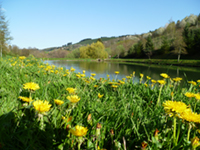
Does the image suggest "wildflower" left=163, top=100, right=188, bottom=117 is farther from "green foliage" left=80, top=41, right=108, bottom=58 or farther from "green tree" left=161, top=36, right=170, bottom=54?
"green foliage" left=80, top=41, right=108, bottom=58

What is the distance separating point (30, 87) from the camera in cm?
87

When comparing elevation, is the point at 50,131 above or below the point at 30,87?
below

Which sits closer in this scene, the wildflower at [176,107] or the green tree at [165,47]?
the wildflower at [176,107]

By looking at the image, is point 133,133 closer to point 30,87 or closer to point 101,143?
point 101,143


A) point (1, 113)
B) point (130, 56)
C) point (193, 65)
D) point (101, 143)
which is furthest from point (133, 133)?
point (130, 56)

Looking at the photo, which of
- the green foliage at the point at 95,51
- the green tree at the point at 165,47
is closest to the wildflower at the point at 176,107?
the green tree at the point at 165,47

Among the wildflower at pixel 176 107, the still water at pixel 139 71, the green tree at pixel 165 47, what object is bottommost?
the still water at pixel 139 71

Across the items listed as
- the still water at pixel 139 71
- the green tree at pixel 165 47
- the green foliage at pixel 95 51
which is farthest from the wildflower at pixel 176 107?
the green foliage at pixel 95 51

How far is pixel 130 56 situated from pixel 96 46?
13.6 metres

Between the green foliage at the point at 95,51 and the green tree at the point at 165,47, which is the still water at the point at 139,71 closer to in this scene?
the green tree at the point at 165,47

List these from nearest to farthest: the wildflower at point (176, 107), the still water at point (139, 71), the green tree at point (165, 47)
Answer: the wildflower at point (176, 107) < the still water at point (139, 71) < the green tree at point (165, 47)

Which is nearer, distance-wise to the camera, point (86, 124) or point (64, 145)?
point (64, 145)

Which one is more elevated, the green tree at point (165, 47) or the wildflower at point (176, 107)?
the green tree at point (165, 47)

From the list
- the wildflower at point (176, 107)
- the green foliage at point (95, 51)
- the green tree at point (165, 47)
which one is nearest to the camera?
the wildflower at point (176, 107)
